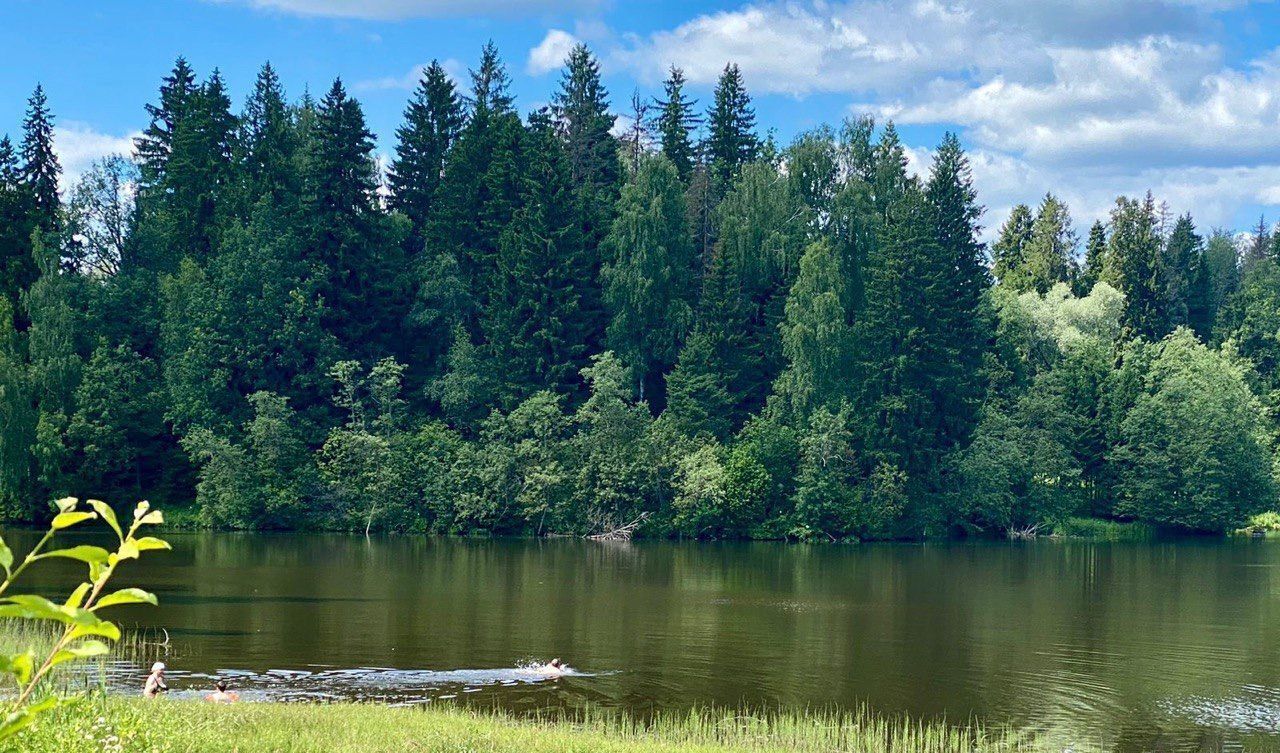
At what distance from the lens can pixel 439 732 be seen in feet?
53.1

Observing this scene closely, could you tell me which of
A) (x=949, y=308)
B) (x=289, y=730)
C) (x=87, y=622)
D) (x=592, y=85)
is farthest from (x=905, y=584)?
(x=592, y=85)

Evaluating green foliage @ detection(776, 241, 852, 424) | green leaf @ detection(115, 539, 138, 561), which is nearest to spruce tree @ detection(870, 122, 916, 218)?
green foliage @ detection(776, 241, 852, 424)

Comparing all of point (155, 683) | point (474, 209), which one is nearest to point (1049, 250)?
point (474, 209)

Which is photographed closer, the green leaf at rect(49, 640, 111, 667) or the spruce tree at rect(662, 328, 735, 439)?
the green leaf at rect(49, 640, 111, 667)

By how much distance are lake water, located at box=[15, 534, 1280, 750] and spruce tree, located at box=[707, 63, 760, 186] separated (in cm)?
4505

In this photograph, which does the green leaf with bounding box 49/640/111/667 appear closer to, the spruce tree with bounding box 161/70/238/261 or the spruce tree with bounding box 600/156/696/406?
the spruce tree with bounding box 600/156/696/406

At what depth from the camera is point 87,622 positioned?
2.88m

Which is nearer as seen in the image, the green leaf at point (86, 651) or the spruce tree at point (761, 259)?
the green leaf at point (86, 651)

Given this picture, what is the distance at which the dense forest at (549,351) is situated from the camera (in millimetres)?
70125

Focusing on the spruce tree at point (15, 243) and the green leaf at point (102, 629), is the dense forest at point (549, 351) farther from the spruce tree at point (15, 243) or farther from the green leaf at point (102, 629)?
the green leaf at point (102, 629)

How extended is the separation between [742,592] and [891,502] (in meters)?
30.4

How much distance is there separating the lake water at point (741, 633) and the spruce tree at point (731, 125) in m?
45.1

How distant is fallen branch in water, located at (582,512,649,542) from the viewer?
69.5 meters

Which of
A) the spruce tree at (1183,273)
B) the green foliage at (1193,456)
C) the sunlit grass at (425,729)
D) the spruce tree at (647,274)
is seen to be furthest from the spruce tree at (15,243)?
the spruce tree at (1183,273)
